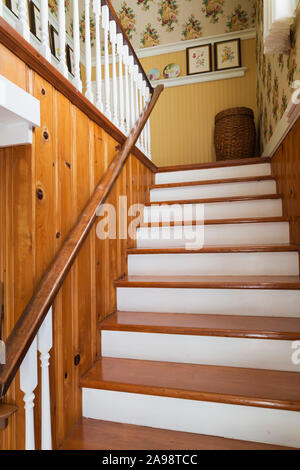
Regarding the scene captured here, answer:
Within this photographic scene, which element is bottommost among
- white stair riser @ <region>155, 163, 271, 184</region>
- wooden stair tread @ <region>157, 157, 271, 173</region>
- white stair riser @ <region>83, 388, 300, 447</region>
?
white stair riser @ <region>83, 388, 300, 447</region>

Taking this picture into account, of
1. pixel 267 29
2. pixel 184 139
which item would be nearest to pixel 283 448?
pixel 267 29

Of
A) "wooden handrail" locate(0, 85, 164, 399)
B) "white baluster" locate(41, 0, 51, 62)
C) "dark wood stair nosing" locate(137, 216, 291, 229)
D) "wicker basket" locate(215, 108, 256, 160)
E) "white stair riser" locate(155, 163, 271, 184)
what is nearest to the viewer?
"wooden handrail" locate(0, 85, 164, 399)

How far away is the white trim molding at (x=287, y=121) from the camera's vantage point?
1416 mm

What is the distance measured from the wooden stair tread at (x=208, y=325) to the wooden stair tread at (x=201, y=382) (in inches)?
5.5

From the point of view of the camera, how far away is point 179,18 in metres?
3.67

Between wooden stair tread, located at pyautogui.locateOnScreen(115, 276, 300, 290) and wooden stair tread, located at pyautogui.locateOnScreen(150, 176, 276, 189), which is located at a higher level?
wooden stair tread, located at pyautogui.locateOnScreen(150, 176, 276, 189)

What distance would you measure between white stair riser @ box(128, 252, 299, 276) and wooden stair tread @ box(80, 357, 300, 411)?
571 mm

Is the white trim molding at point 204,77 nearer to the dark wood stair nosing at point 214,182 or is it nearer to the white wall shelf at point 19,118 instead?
the dark wood stair nosing at point 214,182

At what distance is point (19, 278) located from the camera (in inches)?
37.5

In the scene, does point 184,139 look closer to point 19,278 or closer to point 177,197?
point 177,197

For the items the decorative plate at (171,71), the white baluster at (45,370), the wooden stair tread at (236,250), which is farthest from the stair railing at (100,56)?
the decorative plate at (171,71)

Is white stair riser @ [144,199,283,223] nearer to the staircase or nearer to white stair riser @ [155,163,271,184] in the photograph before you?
the staircase

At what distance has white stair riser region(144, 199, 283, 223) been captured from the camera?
6.35ft

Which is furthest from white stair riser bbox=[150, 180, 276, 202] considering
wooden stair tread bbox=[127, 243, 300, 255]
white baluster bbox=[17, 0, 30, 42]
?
A: white baluster bbox=[17, 0, 30, 42]
